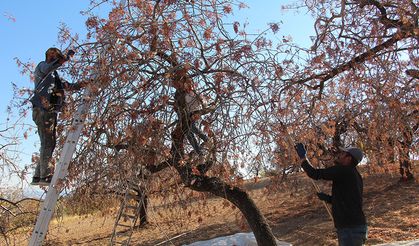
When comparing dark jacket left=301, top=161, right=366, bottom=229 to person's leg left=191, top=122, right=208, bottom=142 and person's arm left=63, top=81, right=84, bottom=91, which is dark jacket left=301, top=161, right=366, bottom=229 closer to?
person's leg left=191, top=122, right=208, bottom=142

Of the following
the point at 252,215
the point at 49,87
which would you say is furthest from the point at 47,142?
the point at 252,215

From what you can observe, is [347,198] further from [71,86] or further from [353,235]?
[71,86]

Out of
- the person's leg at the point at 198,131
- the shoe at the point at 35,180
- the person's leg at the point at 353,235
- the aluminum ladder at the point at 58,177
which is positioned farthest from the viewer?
the person's leg at the point at 198,131

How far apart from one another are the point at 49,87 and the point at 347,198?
3367mm

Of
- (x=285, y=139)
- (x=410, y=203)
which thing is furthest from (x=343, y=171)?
(x=410, y=203)

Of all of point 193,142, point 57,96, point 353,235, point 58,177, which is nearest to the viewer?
point 58,177

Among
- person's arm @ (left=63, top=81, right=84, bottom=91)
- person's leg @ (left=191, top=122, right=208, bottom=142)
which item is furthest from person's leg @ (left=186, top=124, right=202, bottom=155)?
person's arm @ (left=63, top=81, right=84, bottom=91)

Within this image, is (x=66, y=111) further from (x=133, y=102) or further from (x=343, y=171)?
(x=343, y=171)

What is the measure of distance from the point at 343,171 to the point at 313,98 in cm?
280

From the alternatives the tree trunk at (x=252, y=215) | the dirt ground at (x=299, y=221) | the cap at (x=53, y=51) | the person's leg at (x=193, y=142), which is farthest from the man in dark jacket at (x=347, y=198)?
the cap at (x=53, y=51)

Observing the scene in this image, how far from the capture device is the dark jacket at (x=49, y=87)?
15.8 ft

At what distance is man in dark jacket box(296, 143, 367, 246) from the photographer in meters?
4.52

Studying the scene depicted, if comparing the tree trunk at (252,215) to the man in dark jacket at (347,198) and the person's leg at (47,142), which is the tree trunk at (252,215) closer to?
the man in dark jacket at (347,198)

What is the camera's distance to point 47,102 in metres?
4.83
